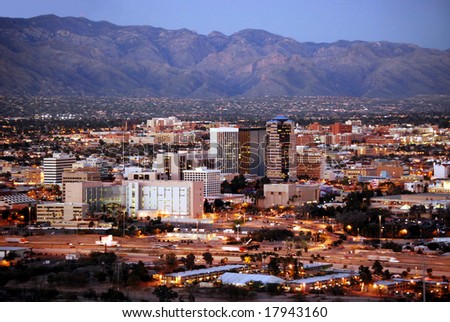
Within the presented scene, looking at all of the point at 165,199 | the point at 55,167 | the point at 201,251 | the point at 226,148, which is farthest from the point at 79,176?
the point at 201,251

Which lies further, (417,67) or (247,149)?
(417,67)

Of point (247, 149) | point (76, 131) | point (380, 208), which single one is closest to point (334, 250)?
point (380, 208)

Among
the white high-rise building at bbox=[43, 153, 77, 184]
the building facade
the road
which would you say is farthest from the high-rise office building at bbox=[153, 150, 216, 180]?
the road

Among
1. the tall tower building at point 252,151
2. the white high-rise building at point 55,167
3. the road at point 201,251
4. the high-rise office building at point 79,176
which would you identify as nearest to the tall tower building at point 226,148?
the tall tower building at point 252,151

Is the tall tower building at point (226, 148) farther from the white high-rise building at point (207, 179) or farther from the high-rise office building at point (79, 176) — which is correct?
the high-rise office building at point (79, 176)

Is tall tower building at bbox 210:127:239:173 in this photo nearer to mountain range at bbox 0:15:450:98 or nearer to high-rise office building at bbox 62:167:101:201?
mountain range at bbox 0:15:450:98
